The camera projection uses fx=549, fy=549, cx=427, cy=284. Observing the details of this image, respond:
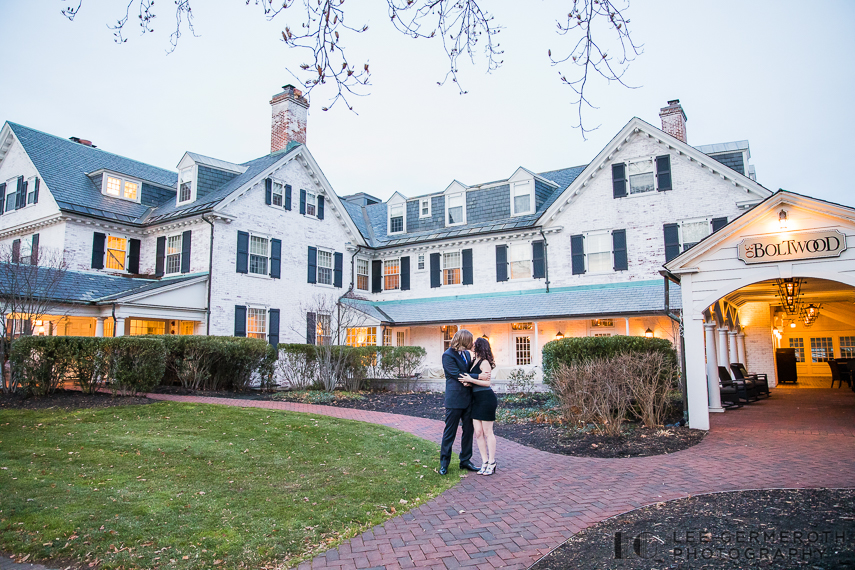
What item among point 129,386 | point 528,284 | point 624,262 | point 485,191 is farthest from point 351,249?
point 129,386

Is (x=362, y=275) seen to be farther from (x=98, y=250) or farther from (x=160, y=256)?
(x=98, y=250)

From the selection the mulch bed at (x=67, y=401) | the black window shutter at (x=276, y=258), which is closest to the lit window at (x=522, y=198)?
the black window shutter at (x=276, y=258)

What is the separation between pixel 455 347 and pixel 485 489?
1714 millimetres

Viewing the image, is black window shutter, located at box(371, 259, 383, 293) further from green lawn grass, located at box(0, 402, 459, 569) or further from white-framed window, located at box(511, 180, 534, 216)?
green lawn grass, located at box(0, 402, 459, 569)

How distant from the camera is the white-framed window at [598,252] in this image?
20797 millimetres

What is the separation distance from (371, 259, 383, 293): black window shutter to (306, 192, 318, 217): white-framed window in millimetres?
4230

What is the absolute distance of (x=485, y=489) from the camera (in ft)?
20.5

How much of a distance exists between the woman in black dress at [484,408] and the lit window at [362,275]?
19400mm

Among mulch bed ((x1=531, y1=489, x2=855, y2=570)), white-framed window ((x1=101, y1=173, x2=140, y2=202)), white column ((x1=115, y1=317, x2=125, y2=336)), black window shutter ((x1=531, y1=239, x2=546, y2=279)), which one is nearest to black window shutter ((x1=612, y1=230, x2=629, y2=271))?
black window shutter ((x1=531, y1=239, x2=546, y2=279))

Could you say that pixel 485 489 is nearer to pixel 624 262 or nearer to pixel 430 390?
pixel 430 390

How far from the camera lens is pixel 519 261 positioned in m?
22.7

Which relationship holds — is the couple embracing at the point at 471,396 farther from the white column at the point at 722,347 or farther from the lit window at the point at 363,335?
the lit window at the point at 363,335

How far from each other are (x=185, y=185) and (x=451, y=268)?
1147 cm

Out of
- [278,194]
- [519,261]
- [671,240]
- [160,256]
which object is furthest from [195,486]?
[519,261]
